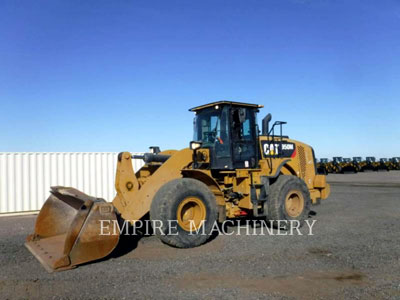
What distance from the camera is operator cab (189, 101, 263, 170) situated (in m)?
8.04

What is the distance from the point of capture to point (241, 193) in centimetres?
832

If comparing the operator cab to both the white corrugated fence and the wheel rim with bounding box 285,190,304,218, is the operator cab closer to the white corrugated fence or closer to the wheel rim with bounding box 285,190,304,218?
the wheel rim with bounding box 285,190,304,218

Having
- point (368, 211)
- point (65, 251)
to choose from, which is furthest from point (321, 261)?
point (368, 211)

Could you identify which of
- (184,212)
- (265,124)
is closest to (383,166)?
(265,124)

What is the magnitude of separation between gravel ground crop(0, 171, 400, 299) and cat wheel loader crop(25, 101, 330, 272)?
37 centimetres

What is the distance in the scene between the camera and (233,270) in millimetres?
5648

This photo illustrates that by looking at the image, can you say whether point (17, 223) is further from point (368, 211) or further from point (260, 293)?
point (368, 211)

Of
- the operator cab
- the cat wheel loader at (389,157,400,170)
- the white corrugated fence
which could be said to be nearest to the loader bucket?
the operator cab

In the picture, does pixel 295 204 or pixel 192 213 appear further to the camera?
pixel 295 204

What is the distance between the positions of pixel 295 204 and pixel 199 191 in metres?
3.07

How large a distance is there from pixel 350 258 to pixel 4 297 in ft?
17.4

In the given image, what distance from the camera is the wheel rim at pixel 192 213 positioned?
22.9 ft

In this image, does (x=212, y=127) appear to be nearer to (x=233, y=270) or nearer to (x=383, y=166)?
(x=233, y=270)

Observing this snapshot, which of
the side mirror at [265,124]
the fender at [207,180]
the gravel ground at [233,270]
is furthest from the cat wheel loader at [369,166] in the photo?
the fender at [207,180]
